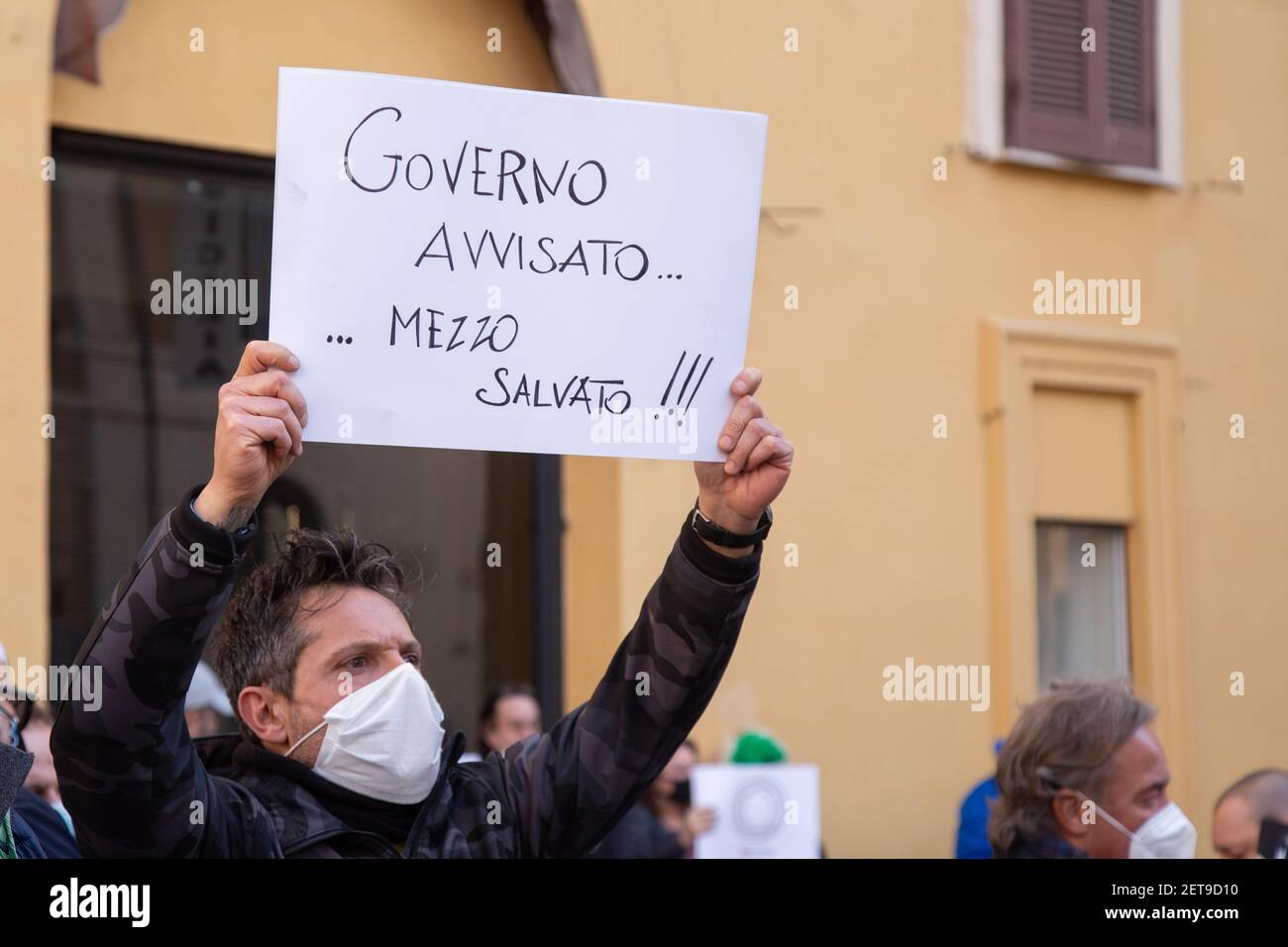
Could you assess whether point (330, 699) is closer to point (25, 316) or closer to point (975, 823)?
point (975, 823)

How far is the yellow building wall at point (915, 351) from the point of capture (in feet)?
23.7

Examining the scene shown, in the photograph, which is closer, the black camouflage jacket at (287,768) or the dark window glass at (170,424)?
the black camouflage jacket at (287,768)

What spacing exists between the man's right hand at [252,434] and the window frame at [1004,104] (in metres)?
6.06

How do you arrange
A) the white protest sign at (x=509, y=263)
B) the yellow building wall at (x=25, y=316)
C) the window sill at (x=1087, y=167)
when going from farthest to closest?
the window sill at (x=1087, y=167) → the yellow building wall at (x=25, y=316) → the white protest sign at (x=509, y=263)

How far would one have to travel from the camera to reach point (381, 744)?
7.68 ft

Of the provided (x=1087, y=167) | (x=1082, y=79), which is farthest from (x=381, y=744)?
(x=1082, y=79)

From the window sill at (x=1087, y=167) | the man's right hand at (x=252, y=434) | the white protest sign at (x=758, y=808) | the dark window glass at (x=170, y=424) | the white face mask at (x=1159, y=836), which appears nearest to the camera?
the man's right hand at (x=252, y=434)

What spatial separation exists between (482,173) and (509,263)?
0.11 m

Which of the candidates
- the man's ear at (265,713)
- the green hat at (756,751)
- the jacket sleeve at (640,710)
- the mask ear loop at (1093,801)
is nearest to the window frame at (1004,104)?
the green hat at (756,751)

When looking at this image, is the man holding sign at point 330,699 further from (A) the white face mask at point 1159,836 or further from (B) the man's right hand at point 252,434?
(A) the white face mask at point 1159,836

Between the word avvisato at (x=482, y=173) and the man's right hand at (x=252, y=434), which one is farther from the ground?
the word avvisato at (x=482, y=173)

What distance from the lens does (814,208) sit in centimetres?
738
